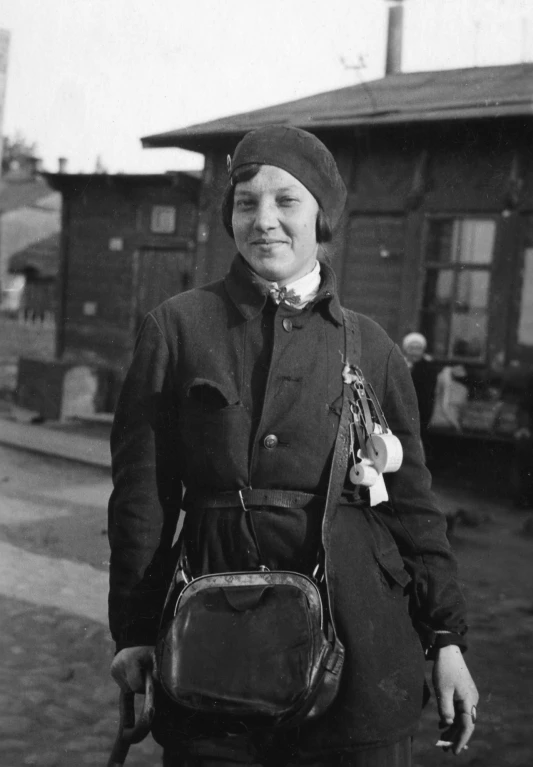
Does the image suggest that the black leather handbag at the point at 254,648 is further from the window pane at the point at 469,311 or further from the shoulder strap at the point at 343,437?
the window pane at the point at 469,311

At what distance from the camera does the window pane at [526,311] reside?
11023 millimetres

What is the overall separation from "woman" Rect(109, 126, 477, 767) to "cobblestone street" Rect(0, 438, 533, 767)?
177 centimetres

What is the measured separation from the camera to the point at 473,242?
11.7m

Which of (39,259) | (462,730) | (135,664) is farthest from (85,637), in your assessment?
(39,259)

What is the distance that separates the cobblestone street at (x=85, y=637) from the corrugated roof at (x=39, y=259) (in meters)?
24.5

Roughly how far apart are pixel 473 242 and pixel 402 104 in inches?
78.2

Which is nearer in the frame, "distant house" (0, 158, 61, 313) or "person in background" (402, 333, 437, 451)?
"person in background" (402, 333, 437, 451)

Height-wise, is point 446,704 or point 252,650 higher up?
point 252,650

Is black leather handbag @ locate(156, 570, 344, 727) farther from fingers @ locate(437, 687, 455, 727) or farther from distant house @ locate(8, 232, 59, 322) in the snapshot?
distant house @ locate(8, 232, 59, 322)

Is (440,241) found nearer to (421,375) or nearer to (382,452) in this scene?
(421,375)

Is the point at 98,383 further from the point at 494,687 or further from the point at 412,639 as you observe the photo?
the point at 412,639

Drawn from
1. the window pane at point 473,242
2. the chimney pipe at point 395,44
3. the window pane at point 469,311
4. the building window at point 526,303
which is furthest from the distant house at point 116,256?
the building window at point 526,303

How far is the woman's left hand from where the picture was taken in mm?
1818

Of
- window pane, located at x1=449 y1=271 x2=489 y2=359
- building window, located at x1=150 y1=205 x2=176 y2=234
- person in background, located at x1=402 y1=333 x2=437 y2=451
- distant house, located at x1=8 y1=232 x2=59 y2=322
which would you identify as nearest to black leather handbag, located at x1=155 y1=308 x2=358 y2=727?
person in background, located at x1=402 y1=333 x2=437 y2=451
